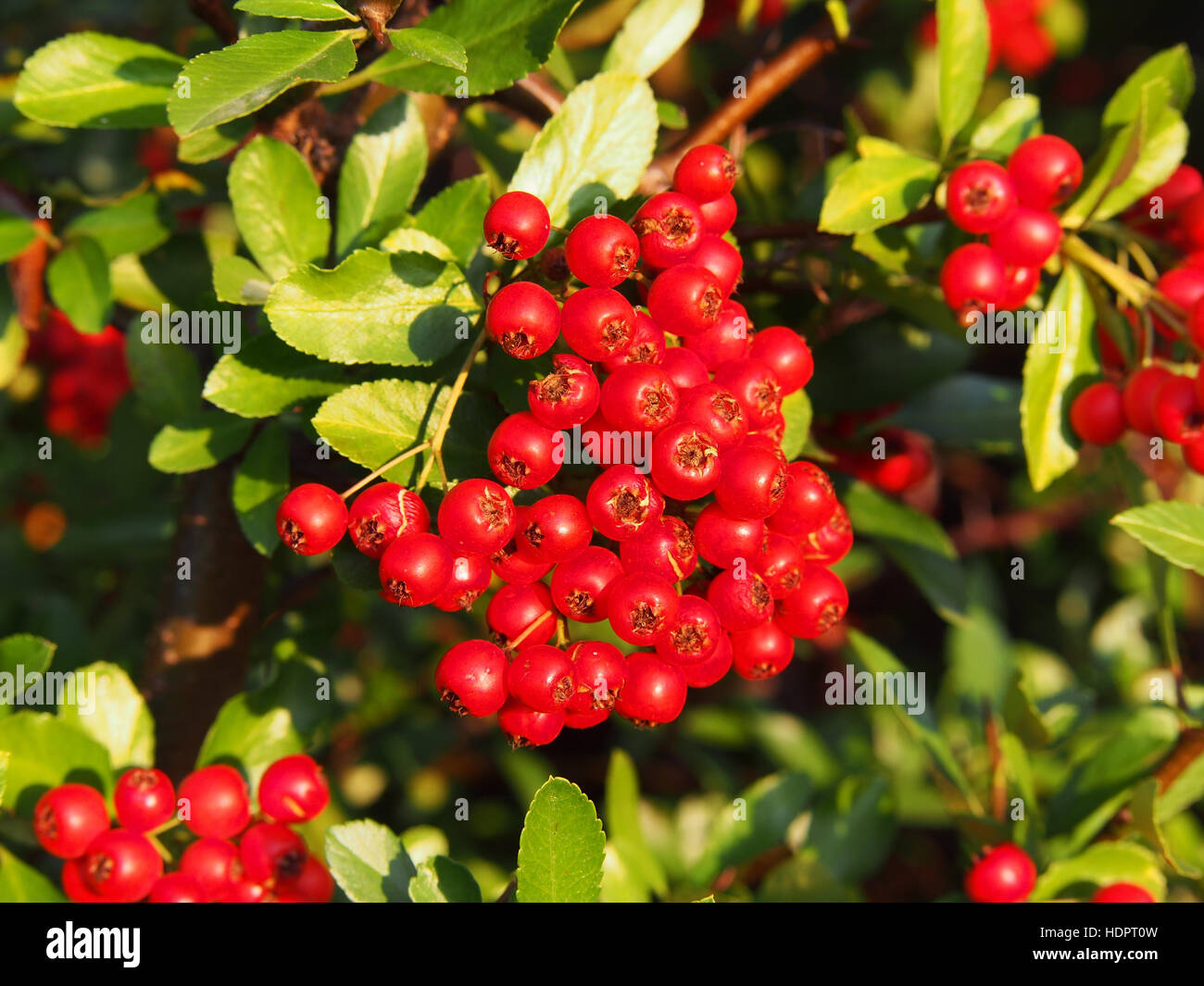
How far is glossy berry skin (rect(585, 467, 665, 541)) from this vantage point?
1.32 meters

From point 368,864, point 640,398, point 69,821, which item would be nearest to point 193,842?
point 69,821

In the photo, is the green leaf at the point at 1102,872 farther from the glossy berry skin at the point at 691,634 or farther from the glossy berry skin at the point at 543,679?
the glossy berry skin at the point at 543,679

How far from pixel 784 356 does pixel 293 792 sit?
3.89 feet

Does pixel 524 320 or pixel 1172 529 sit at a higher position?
pixel 524 320

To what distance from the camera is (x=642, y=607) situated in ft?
4.28

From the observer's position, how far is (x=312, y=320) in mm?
1433

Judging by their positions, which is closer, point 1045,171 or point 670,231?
point 670,231

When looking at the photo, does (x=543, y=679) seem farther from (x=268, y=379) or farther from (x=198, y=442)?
(x=198, y=442)

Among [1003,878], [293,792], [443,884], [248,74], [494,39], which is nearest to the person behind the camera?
[248,74]

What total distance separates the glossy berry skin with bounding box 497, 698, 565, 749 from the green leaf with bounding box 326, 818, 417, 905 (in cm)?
42

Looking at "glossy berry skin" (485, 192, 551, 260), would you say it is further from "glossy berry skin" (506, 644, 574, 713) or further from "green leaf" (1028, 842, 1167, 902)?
"green leaf" (1028, 842, 1167, 902)
